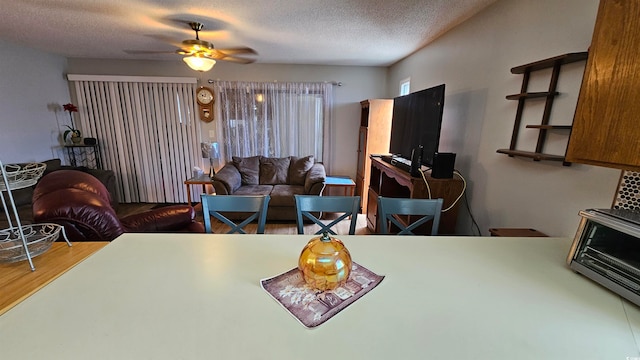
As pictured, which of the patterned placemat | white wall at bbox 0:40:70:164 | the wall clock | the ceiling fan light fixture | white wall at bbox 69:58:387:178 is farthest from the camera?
the wall clock

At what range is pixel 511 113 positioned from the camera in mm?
1820

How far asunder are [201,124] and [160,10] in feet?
7.91

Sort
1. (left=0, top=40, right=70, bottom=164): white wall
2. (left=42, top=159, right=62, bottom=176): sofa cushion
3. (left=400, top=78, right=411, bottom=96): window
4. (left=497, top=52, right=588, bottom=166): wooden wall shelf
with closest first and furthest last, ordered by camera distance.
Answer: (left=497, top=52, right=588, bottom=166): wooden wall shelf → (left=0, top=40, right=70, bottom=164): white wall → (left=42, top=159, right=62, bottom=176): sofa cushion → (left=400, top=78, right=411, bottom=96): window

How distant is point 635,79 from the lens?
811mm

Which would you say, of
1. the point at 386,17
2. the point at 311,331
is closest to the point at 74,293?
the point at 311,331

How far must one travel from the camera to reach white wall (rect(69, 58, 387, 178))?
412 centimetres

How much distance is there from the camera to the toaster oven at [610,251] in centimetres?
87

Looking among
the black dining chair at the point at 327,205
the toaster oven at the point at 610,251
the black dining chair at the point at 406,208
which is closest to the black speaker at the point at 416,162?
the black dining chair at the point at 406,208

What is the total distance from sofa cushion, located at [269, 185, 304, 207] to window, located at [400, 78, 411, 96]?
6.88ft

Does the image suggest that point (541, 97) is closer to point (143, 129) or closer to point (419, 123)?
point (419, 123)

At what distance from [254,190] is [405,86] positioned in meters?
2.72

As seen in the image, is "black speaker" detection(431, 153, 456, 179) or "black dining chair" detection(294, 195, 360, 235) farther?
"black speaker" detection(431, 153, 456, 179)

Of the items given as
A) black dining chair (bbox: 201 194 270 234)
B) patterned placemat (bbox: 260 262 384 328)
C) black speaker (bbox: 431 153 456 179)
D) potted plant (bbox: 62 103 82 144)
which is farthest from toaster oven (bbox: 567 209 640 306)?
potted plant (bbox: 62 103 82 144)

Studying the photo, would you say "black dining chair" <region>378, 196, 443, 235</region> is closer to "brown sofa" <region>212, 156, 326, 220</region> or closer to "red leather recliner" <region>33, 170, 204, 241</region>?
"red leather recliner" <region>33, 170, 204, 241</region>
